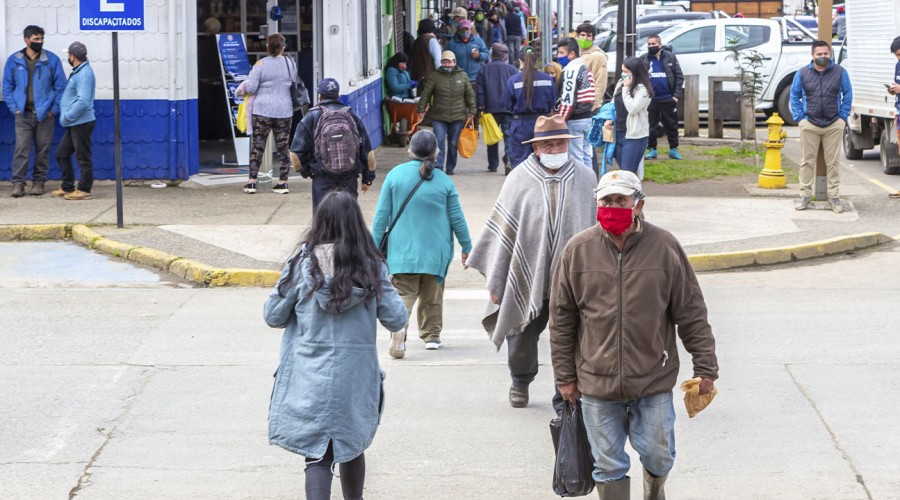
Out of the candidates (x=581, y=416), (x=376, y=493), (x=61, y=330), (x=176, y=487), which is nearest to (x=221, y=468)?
(x=176, y=487)

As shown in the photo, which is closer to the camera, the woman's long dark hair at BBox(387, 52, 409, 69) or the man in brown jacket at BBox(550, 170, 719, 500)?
the man in brown jacket at BBox(550, 170, 719, 500)

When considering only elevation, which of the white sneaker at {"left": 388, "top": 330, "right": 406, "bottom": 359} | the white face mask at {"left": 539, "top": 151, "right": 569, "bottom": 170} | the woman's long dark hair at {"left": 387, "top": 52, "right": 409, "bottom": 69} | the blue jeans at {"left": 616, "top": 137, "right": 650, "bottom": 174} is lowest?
the white sneaker at {"left": 388, "top": 330, "right": 406, "bottom": 359}

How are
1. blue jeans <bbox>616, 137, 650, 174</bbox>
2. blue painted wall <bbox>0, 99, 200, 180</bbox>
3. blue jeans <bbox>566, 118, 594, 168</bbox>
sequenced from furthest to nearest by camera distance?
blue painted wall <bbox>0, 99, 200, 180</bbox>
blue jeans <bbox>566, 118, 594, 168</bbox>
blue jeans <bbox>616, 137, 650, 174</bbox>

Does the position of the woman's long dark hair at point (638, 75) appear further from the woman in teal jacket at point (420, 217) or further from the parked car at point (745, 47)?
the parked car at point (745, 47)

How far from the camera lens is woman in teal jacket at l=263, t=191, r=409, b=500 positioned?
536 cm

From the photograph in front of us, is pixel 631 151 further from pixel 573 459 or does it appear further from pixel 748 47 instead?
pixel 748 47

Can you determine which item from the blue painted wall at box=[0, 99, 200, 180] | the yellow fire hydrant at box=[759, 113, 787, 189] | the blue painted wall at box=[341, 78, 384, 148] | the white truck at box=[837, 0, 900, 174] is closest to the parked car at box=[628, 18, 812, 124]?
the white truck at box=[837, 0, 900, 174]

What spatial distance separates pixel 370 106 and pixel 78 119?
5.58 meters

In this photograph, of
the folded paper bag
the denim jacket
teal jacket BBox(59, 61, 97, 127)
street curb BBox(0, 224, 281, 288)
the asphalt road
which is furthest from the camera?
the denim jacket

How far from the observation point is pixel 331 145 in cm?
1069

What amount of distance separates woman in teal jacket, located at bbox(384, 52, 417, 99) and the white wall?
18.0 feet

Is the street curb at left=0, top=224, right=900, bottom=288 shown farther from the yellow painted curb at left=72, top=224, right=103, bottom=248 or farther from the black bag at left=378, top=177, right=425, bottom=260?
the black bag at left=378, top=177, right=425, bottom=260

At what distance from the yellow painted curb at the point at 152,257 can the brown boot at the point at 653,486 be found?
7223 mm

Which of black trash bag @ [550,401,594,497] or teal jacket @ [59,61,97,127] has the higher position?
teal jacket @ [59,61,97,127]
